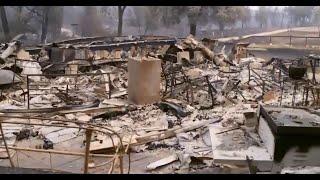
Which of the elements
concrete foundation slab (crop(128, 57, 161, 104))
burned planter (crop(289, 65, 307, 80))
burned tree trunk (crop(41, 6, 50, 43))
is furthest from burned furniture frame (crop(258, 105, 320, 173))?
burned tree trunk (crop(41, 6, 50, 43))

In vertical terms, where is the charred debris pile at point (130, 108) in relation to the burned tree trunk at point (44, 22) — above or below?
below

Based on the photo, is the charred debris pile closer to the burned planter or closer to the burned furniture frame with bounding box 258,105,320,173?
the burned planter

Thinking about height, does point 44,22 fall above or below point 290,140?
above

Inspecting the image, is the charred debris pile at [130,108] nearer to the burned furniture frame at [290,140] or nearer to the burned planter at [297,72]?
the burned planter at [297,72]

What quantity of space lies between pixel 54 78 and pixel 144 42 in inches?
360

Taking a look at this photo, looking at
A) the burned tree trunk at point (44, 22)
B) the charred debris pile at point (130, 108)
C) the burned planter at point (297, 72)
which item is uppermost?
the burned tree trunk at point (44, 22)

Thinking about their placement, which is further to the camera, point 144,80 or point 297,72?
point 144,80

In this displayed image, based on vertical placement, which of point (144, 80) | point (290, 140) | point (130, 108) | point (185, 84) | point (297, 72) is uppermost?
Result: point (297, 72)

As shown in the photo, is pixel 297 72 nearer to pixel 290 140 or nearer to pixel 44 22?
pixel 290 140

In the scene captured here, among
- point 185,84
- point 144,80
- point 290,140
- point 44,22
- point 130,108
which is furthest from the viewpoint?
point 44,22

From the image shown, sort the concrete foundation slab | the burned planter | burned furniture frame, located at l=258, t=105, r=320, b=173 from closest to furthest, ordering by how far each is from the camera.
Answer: burned furniture frame, located at l=258, t=105, r=320, b=173
the burned planter
the concrete foundation slab

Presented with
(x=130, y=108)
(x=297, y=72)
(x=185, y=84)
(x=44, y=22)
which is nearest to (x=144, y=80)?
(x=130, y=108)

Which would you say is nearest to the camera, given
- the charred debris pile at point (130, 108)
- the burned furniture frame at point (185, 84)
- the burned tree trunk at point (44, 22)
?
the charred debris pile at point (130, 108)

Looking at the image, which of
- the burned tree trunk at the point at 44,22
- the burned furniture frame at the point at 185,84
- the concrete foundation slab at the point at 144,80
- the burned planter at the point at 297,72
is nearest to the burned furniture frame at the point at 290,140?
the burned planter at the point at 297,72
